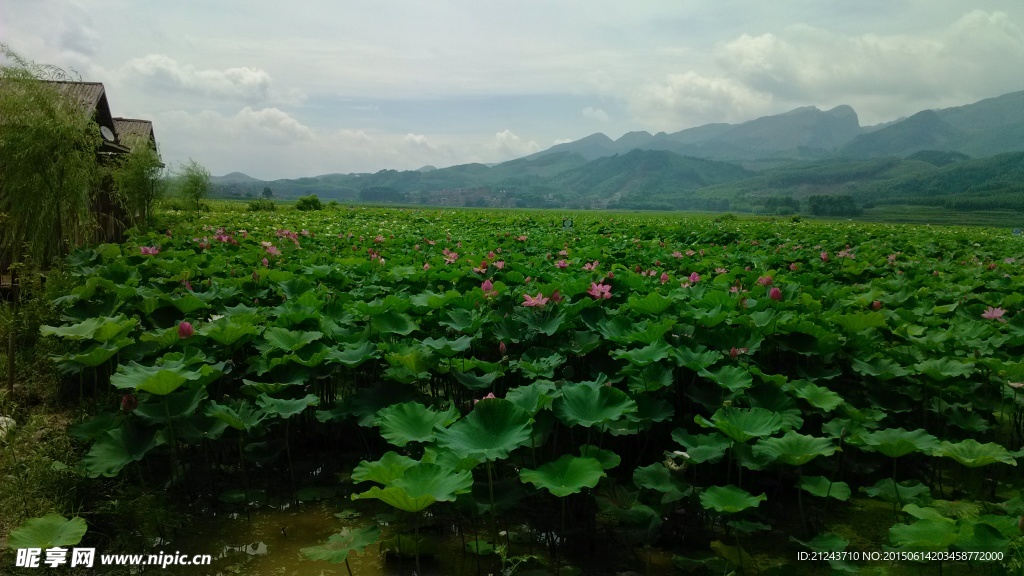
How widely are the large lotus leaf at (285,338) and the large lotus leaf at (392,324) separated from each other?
0.41 meters

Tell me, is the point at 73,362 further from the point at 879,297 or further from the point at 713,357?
the point at 879,297

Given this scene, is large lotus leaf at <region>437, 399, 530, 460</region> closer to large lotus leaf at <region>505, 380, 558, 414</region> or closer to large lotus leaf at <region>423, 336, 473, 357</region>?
large lotus leaf at <region>505, 380, 558, 414</region>

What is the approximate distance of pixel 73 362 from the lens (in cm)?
371

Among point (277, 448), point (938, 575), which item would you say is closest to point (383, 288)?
point (277, 448)

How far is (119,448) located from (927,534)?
343 cm

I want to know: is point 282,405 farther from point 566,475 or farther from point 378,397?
point 566,475

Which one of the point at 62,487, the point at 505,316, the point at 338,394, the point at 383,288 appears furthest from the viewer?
the point at 383,288

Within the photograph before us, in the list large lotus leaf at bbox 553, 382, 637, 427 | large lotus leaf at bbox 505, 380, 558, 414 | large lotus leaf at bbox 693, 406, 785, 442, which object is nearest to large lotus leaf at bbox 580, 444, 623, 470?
large lotus leaf at bbox 553, 382, 637, 427

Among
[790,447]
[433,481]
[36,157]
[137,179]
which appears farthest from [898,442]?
[137,179]

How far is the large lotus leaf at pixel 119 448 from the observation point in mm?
2727

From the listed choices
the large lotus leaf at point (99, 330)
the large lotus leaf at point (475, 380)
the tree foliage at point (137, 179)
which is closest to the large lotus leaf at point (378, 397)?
the large lotus leaf at point (475, 380)

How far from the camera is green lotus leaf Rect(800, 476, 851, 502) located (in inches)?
103

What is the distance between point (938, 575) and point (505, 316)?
8.92 ft

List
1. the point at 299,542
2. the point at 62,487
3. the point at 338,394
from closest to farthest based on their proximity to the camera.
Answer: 1. the point at 299,542
2. the point at 62,487
3. the point at 338,394
